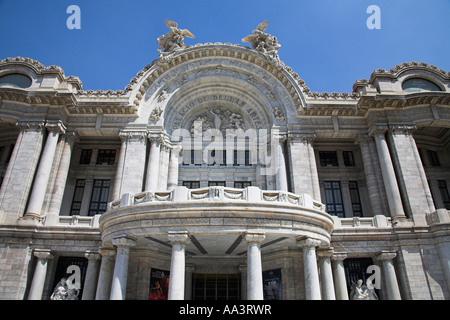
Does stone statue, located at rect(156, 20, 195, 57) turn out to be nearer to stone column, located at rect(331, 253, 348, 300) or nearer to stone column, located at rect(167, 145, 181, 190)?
stone column, located at rect(167, 145, 181, 190)

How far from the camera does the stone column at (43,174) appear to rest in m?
22.2

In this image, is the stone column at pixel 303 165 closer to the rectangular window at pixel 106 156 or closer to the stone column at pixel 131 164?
the stone column at pixel 131 164

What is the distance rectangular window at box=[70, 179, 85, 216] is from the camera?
87.0 feet

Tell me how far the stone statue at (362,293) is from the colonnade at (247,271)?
61 cm

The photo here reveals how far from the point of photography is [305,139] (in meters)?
26.5

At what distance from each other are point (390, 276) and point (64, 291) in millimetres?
21856

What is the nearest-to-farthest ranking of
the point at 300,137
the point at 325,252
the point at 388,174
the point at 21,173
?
the point at 325,252 → the point at 21,173 → the point at 388,174 → the point at 300,137

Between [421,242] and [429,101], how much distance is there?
11883 millimetres

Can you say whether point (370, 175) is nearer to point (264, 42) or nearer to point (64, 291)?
point (264, 42)

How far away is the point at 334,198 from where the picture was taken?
90.1ft

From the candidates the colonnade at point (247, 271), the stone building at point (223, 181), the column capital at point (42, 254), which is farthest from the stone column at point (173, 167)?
the column capital at point (42, 254)

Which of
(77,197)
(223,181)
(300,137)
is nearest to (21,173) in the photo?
(77,197)

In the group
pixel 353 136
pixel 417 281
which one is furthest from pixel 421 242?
pixel 353 136

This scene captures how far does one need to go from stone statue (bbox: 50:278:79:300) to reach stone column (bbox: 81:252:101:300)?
0.85m
